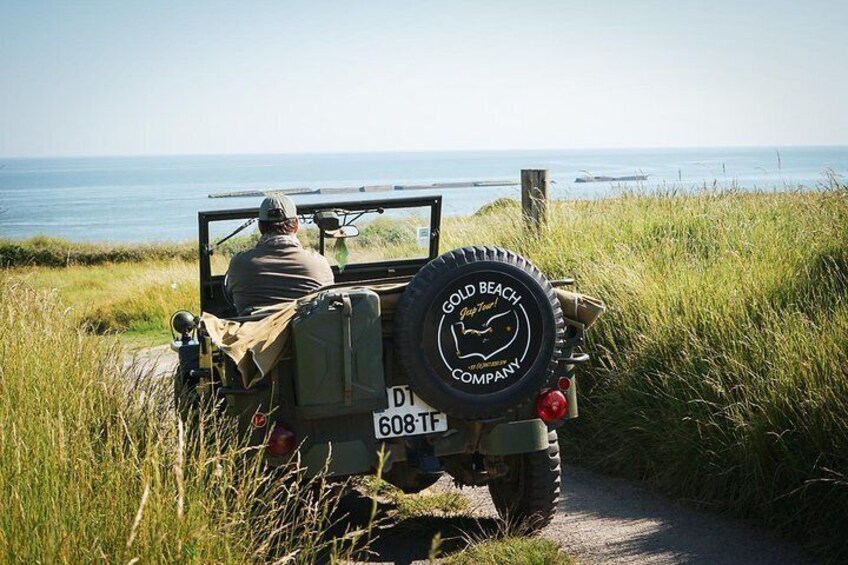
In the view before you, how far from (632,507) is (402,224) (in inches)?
99.9

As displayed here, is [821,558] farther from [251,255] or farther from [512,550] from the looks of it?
[251,255]

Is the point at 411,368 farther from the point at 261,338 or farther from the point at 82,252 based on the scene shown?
the point at 82,252

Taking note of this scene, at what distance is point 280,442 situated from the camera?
5.46m

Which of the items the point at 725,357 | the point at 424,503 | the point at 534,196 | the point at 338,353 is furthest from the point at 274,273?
the point at 534,196

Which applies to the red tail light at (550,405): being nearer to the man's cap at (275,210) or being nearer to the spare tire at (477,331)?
the spare tire at (477,331)

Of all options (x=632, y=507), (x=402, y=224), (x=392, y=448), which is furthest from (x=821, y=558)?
(x=402, y=224)

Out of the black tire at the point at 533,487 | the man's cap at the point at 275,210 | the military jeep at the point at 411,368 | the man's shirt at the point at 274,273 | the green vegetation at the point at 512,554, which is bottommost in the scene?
the green vegetation at the point at 512,554

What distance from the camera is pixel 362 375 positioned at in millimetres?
5422

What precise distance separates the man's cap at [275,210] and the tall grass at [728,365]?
2659 mm

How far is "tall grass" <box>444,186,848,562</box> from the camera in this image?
609cm

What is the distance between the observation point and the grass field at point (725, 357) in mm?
6109

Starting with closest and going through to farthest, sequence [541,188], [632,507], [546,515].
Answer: [546,515] → [632,507] → [541,188]

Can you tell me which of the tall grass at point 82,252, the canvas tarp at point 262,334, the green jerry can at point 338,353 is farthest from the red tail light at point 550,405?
the tall grass at point 82,252

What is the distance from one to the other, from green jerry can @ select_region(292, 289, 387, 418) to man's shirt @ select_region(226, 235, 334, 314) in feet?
3.55
